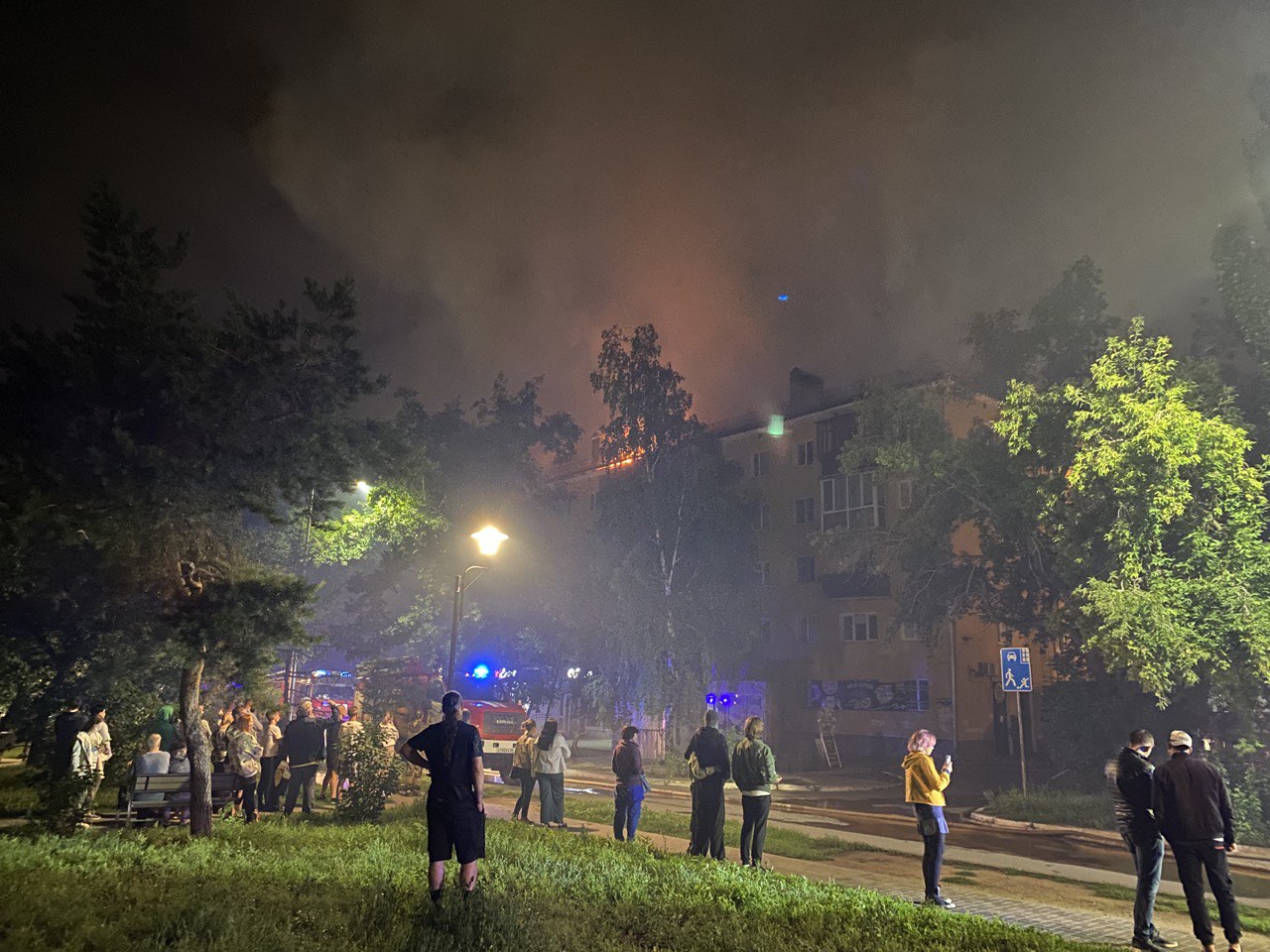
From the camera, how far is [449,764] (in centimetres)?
802

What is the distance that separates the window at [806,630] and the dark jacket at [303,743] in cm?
2796

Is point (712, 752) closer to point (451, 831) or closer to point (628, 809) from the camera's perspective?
point (628, 809)

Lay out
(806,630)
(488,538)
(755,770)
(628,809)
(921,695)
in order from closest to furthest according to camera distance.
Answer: (755,770)
(628,809)
(488,538)
(921,695)
(806,630)

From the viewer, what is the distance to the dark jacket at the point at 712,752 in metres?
12.1

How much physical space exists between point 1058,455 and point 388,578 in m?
38.8

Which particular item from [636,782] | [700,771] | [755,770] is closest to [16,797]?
[636,782]

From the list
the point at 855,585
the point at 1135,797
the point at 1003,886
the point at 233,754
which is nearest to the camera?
the point at 1135,797

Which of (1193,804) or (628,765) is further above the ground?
(1193,804)

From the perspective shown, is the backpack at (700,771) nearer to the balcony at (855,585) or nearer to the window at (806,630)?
the balcony at (855,585)

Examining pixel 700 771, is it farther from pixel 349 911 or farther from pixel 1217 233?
pixel 1217 233

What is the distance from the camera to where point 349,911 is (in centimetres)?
755

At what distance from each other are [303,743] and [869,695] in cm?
2653

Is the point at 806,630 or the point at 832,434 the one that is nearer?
the point at 806,630

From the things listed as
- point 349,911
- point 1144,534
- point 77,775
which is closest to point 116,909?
point 349,911
